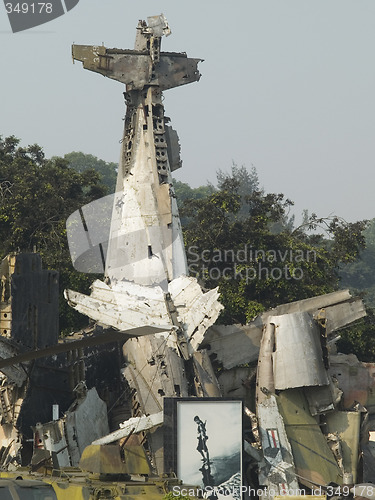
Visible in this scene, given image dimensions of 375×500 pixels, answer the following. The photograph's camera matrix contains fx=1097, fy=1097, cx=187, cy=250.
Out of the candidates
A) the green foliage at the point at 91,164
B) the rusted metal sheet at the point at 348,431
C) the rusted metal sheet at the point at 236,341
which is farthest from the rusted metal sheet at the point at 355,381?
the green foliage at the point at 91,164

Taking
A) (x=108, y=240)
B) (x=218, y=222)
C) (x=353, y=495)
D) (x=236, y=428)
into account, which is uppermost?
(x=218, y=222)

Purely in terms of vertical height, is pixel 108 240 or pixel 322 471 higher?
pixel 108 240

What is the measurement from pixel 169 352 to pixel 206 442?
320 inches

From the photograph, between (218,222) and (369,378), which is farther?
(218,222)

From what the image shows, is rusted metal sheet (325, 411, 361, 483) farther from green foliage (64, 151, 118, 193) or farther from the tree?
green foliage (64, 151, 118, 193)

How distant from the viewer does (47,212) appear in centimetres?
5878

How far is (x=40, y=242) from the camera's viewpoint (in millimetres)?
57469

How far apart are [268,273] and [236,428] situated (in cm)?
2738

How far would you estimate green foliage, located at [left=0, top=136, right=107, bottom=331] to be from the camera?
54.6 meters

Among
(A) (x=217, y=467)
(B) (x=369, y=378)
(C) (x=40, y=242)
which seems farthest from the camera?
(C) (x=40, y=242)

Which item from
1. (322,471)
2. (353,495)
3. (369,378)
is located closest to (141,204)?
(369,378)

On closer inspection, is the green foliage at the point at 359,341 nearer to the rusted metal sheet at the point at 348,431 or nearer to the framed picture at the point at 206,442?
the rusted metal sheet at the point at 348,431

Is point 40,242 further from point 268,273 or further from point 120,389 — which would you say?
point 120,389

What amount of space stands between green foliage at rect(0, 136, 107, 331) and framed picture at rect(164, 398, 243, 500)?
2297 cm
